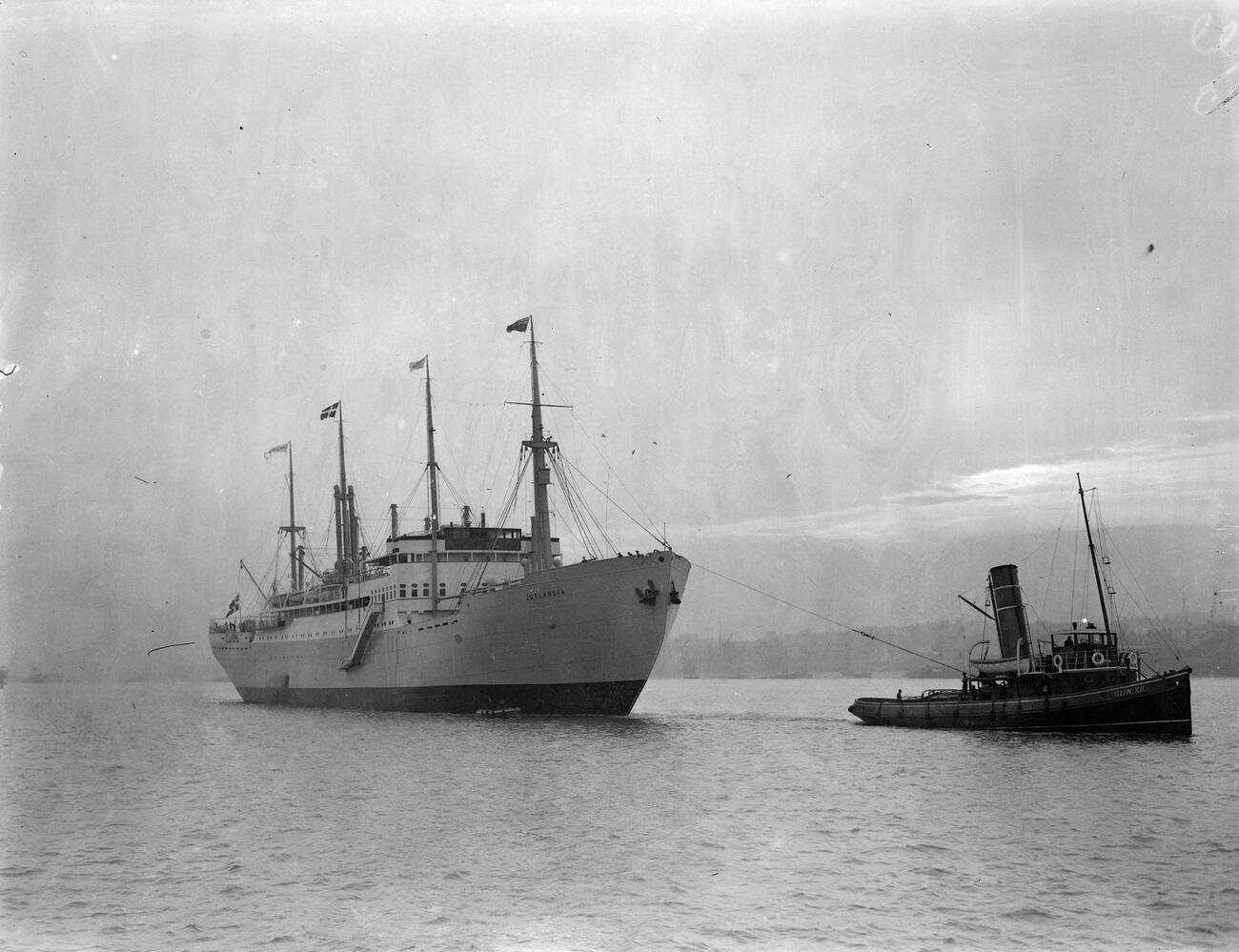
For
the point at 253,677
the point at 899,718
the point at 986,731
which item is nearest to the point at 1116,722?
the point at 986,731

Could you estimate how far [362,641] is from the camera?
55969mm

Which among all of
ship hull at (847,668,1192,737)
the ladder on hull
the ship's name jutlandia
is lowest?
ship hull at (847,668,1192,737)

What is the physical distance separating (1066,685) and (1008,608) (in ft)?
11.5

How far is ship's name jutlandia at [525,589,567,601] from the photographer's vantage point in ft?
140

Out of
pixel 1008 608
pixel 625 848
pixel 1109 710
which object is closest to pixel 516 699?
pixel 1008 608

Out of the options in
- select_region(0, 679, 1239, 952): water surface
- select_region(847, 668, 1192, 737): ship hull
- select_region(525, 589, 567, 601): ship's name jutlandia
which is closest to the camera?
select_region(0, 679, 1239, 952): water surface

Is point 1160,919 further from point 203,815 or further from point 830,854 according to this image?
point 203,815

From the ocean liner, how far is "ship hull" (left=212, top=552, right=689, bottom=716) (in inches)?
2.1

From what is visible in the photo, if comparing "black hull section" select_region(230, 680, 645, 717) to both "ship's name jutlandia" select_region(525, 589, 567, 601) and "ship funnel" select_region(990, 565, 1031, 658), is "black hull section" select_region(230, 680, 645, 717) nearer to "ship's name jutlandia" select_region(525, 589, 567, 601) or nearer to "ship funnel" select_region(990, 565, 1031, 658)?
"ship's name jutlandia" select_region(525, 589, 567, 601)

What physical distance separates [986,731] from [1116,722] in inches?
196

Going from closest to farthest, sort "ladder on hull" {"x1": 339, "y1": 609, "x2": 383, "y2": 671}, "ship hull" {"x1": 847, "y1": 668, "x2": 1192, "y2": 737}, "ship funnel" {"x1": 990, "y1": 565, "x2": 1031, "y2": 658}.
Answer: "ship hull" {"x1": 847, "y1": 668, "x2": 1192, "y2": 737} < "ship funnel" {"x1": 990, "y1": 565, "x2": 1031, "y2": 658} < "ladder on hull" {"x1": 339, "y1": 609, "x2": 383, "y2": 671}

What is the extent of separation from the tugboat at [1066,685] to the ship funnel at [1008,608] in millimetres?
37

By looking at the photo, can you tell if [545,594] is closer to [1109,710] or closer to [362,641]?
[362,641]

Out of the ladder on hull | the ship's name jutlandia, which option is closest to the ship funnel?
the ship's name jutlandia
